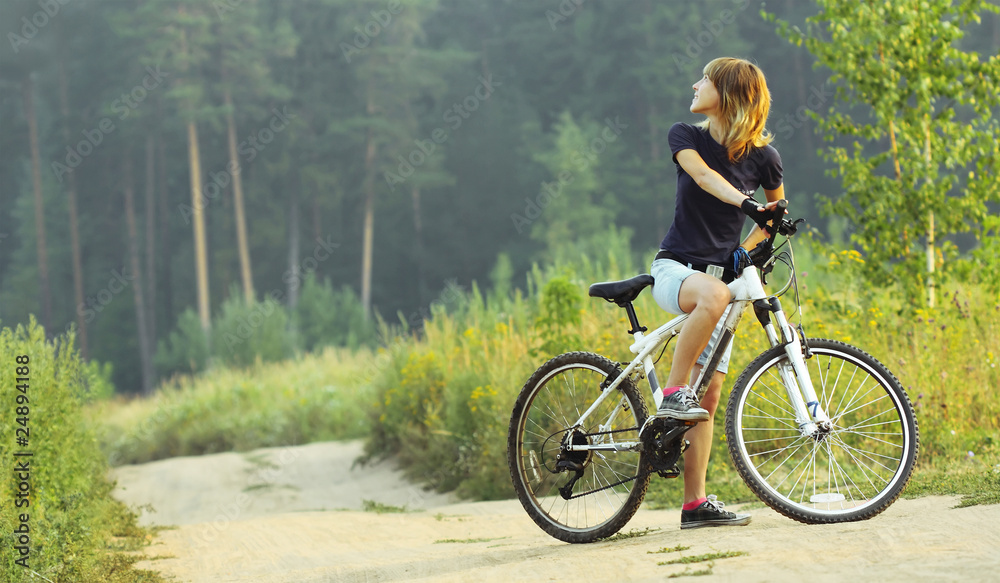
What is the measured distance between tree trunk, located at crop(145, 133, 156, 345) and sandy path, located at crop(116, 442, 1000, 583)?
38.2 metres

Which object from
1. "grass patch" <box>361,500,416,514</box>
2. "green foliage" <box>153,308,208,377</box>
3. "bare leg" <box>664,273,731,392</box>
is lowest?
"grass patch" <box>361,500,416,514</box>

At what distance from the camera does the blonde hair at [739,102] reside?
4.16 meters

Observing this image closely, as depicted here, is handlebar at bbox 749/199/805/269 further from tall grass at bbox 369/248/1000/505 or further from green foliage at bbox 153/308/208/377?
green foliage at bbox 153/308/208/377

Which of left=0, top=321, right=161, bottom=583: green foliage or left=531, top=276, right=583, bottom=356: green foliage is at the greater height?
left=531, top=276, right=583, bottom=356: green foliage

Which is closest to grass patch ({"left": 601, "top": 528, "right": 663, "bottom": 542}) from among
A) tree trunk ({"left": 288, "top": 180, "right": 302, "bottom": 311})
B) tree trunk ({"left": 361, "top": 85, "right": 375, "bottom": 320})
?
tree trunk ({"left": 361, "top": 85, "right": 375, "bottom": 320})

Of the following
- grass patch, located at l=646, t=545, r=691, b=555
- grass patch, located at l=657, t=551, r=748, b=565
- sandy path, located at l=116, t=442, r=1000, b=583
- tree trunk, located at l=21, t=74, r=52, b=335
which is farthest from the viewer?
tree trunk, located at l=21, t=74, r=52, b=335

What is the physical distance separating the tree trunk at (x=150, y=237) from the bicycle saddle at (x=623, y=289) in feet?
143

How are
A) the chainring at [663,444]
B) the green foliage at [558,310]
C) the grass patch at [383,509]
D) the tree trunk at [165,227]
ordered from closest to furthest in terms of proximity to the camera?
1. the chainring at [663,444]
2. the grass patch at [383,509]
3. the green foliage at [558,310]
4. the tree trunk at [165,227]

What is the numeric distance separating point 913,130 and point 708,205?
213 inches

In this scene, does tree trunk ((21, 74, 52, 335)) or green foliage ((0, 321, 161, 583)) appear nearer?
green foliage ((0, 321, 161, 583))

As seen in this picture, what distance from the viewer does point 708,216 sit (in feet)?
14.0

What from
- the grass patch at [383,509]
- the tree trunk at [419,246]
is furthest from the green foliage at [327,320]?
the grass patch at [383,509]

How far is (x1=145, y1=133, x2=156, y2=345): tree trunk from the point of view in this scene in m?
45.8

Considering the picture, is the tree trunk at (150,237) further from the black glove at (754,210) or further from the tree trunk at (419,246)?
the black glove at (754,210)
